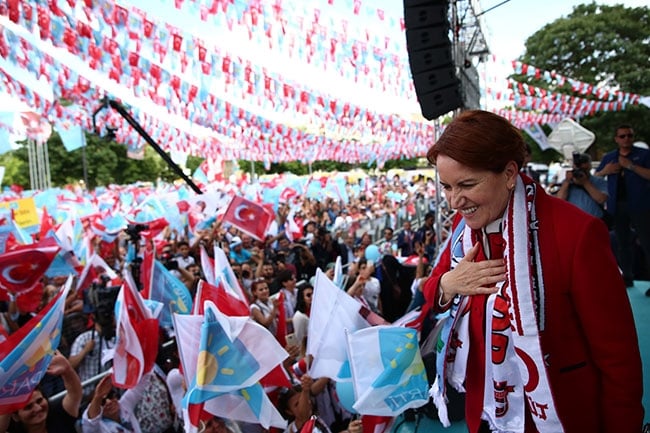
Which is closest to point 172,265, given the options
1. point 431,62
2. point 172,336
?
point 172,336

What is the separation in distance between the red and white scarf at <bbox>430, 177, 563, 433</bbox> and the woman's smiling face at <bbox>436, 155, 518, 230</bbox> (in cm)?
4

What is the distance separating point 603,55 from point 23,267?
89.3 ft

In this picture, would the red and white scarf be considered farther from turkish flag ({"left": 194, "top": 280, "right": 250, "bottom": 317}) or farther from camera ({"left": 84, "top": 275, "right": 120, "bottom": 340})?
camera ({"left": 84, "top": 275, "right": 120, "bottom": 340})

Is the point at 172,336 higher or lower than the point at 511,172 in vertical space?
lower

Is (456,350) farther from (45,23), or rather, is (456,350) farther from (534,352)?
(45,23)

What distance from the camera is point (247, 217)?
966 centimetres

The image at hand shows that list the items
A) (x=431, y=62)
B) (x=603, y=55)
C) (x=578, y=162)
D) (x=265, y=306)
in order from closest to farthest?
(x=578, y=162) → (x=431, y=62) → (x=265, y=306) → (x=603, y=55)

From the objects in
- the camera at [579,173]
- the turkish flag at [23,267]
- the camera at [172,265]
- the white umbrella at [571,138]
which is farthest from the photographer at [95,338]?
the white umbrella at [571,138]

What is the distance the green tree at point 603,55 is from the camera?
78.5 ft

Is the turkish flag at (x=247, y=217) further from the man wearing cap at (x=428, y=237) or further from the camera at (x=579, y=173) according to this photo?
the camera at (x=579, y=173)

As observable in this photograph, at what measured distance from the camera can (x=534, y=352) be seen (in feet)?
4.83

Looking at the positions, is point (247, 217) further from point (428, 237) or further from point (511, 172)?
point (511, 172)

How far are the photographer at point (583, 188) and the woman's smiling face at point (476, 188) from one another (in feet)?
10.7

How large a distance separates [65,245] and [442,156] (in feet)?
24.6
